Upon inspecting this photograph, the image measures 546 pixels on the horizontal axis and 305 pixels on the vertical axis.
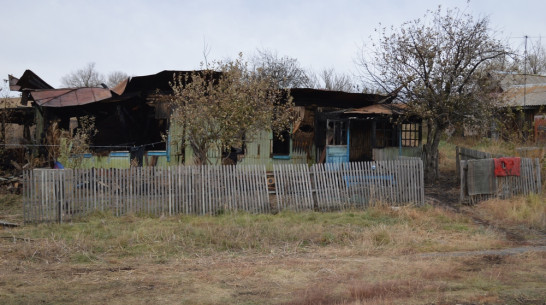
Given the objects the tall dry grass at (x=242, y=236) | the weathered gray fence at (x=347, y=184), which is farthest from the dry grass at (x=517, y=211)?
the weathered gray fence at (x=347, y=184)

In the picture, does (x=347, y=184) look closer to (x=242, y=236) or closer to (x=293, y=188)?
(x=293, y=188)

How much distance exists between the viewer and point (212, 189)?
12.3m

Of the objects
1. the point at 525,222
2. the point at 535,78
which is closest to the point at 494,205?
the point at 525,222

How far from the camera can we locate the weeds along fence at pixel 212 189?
11.0m

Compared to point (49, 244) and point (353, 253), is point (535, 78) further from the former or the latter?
point (49, 244)

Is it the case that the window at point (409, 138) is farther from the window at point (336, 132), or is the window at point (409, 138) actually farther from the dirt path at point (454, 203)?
the window at point (336, 132)

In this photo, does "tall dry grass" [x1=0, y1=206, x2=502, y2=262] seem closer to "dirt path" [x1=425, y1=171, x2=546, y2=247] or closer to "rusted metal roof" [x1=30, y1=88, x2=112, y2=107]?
"dirt path" [x1=425, y1=171, x2=546, y2=247]

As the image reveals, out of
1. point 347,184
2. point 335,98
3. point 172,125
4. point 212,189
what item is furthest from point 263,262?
point 335,98

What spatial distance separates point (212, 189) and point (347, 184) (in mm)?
3683

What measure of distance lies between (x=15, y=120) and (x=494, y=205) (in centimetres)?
1753

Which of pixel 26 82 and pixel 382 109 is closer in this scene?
pixel 26 82

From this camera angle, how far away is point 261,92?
13.7 metres

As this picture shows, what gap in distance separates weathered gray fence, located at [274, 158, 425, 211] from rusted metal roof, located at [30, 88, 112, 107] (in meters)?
7.98

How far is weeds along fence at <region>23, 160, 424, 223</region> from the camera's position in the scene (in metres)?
11.0
